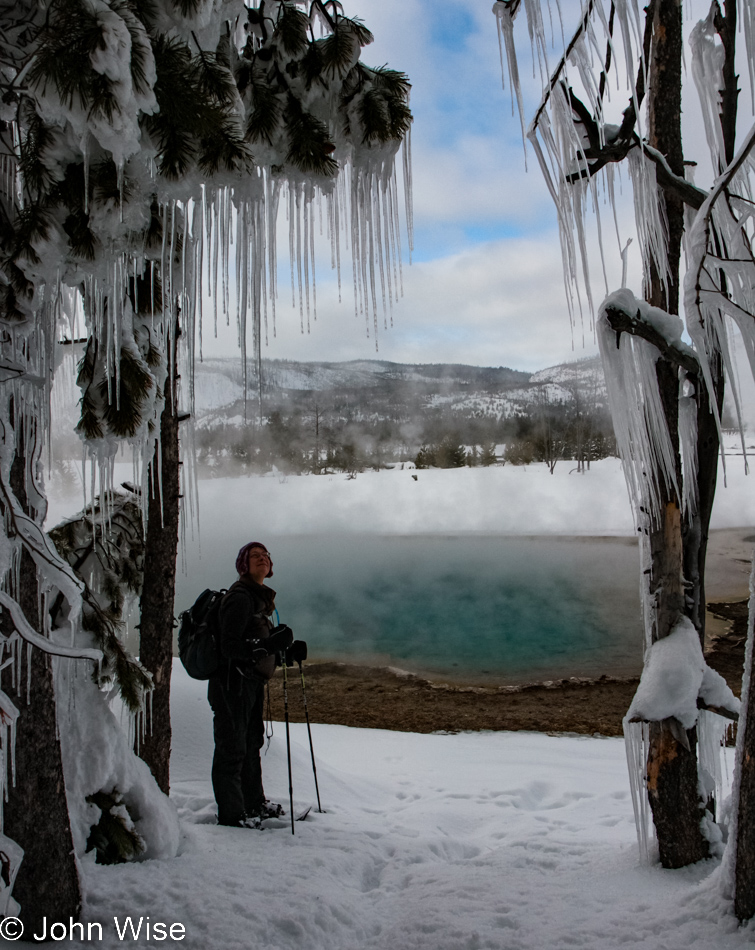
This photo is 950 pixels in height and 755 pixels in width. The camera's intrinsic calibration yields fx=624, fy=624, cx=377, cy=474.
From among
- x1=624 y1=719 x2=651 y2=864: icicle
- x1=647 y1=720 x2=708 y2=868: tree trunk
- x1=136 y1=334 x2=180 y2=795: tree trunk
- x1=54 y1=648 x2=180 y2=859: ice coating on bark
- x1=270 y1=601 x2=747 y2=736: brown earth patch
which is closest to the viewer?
x1=54 y1=648 x2=180 y2=859: ice coating on bark

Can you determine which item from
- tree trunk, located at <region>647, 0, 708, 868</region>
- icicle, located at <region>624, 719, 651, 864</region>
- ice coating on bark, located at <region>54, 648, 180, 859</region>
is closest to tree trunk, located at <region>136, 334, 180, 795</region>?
ice coating on bark, located at <region>54, 648, 180, 859</region>

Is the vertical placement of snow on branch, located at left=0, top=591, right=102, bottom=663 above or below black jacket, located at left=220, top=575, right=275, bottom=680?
above

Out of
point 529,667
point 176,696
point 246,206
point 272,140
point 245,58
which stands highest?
point 245,58

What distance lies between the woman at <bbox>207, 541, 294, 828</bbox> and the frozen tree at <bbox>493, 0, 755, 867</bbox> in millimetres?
2090

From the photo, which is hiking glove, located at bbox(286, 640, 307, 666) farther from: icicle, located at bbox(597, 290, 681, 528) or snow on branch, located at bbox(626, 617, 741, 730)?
icicle, located at bbox(597, 290, 681, 528)

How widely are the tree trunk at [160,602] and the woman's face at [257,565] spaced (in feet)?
1.60

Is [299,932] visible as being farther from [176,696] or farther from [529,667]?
[529,667]

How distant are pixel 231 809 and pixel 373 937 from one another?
1.45 metres

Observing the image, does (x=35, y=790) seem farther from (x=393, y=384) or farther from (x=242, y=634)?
(x=393, y=384)

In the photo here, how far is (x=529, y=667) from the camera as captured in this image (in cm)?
993

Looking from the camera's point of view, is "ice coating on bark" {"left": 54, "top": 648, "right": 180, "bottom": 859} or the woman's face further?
the woman's face

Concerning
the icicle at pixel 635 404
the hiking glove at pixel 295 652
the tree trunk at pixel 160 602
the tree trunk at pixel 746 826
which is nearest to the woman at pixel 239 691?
the hiking glove at pixel 295 652

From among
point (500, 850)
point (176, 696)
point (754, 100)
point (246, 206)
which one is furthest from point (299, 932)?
point (176, 696)

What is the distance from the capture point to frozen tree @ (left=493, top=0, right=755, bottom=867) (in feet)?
8.84
